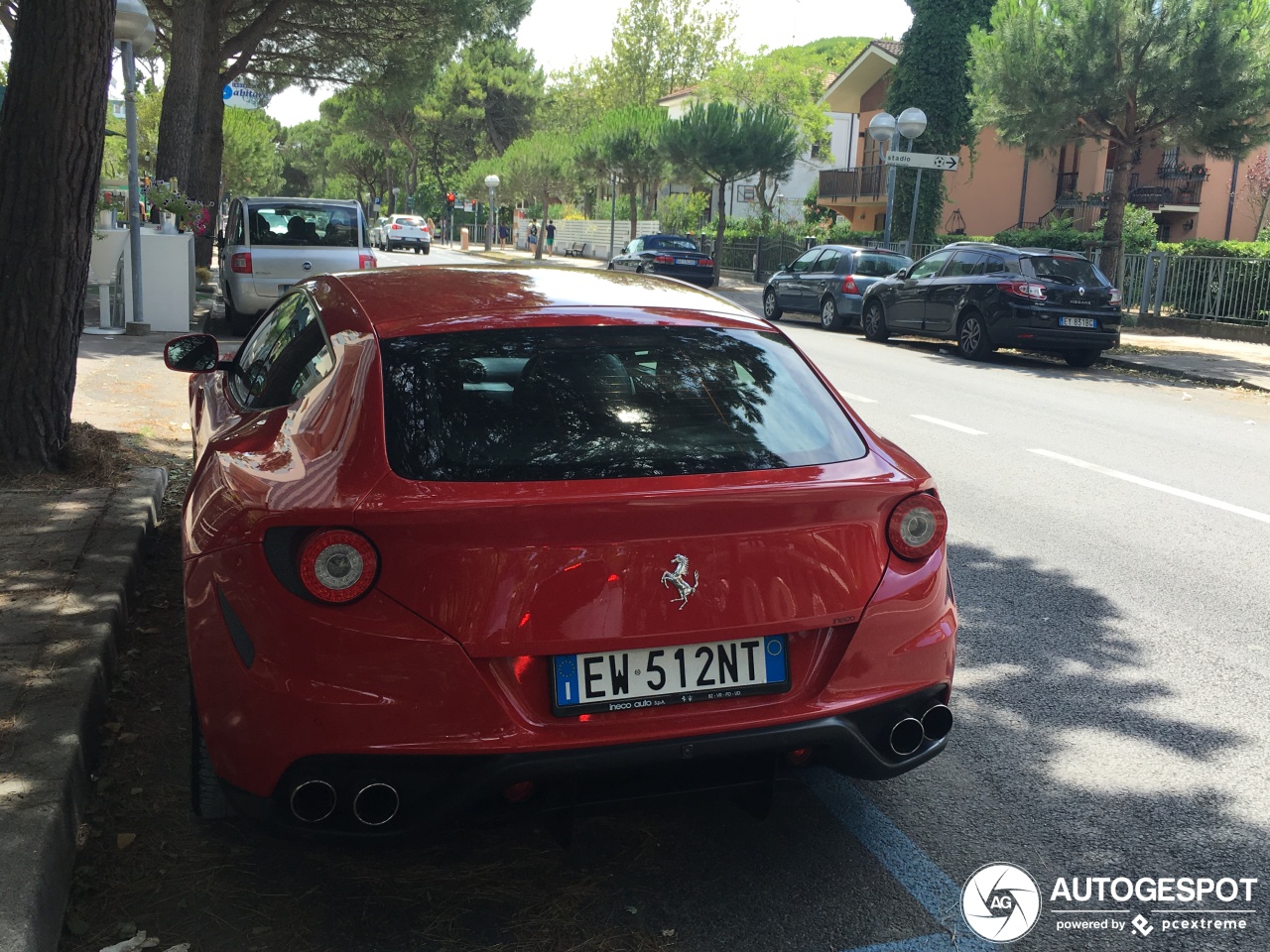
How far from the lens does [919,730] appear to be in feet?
10.3

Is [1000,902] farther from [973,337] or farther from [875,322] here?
[875,322]

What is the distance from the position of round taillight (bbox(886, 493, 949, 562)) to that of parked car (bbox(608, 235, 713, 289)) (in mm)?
30174

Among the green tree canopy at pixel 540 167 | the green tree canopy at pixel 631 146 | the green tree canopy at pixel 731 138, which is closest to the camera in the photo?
the green tree canopy at pixel 731 138

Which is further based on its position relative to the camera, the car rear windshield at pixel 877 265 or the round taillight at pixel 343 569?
the car rear windshield at pixel 877 265

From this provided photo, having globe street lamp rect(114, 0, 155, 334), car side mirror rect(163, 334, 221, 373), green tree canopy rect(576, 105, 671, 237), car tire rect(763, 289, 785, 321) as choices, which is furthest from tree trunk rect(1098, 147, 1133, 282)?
green tree canopy rect(576, 105, 671, 237)

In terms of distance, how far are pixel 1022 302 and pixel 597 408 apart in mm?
15160

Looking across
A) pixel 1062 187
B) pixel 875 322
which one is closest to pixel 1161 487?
pixel 875 322

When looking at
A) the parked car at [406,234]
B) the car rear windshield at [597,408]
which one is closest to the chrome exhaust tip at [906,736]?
the car rear windshield at [597,408]

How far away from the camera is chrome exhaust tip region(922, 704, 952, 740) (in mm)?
3176

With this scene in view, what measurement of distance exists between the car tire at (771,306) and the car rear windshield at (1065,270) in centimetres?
740

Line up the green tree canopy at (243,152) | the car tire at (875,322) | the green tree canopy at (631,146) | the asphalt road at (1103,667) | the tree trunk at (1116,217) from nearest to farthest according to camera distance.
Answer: the asphalt road at (1103,667)
the car tire at (875,322)
the tree trunk at (1116,217)
the green tree canopy at (631,146)
the green tree canopy at (243,152)

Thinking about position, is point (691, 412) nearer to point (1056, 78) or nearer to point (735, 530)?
point (735, 530)

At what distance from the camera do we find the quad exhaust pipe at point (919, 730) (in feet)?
10.2

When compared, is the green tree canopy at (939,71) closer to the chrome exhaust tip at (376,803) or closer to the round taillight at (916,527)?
the round taillight at (916,527)
